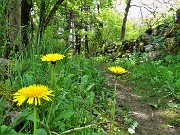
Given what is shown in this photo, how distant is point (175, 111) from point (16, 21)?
2.77 metres

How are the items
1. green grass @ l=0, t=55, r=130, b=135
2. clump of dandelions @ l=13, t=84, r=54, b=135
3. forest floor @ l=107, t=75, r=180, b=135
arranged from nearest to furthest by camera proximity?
1. clump of dandelions @ l=13, t=84, r=54, b=135
2. green grass @ l=0, t=55, r=130, b=135
3. forest floor @ l=107, t=75, r=180, b=135

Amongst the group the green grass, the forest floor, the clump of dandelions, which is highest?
the clump of dandelions

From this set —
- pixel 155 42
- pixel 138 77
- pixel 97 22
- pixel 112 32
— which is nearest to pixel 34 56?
pixel 138 77

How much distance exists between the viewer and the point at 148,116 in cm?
372

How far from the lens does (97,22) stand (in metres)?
21.8

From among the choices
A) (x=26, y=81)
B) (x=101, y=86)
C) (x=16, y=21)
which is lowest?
(x=101, y=86)

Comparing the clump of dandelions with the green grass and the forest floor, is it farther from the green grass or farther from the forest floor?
the forest floor

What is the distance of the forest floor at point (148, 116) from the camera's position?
10.6ft

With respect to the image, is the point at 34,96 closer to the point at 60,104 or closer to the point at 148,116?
the point at 60,104

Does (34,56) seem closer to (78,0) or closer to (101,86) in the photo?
(101,86)

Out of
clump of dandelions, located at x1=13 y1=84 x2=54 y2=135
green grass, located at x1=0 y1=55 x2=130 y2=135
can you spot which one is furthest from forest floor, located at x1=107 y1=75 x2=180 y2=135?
clump of dandelions, located at x1=13 y1=84 x2=54 y2=135

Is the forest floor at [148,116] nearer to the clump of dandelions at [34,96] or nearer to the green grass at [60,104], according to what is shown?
the green grass at [60,104]

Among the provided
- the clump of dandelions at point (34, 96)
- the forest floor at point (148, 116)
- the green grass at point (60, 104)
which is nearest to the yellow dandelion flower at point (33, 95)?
the clump of dandelions at point (34, 96)

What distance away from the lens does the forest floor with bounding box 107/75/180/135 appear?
3.24 metres
